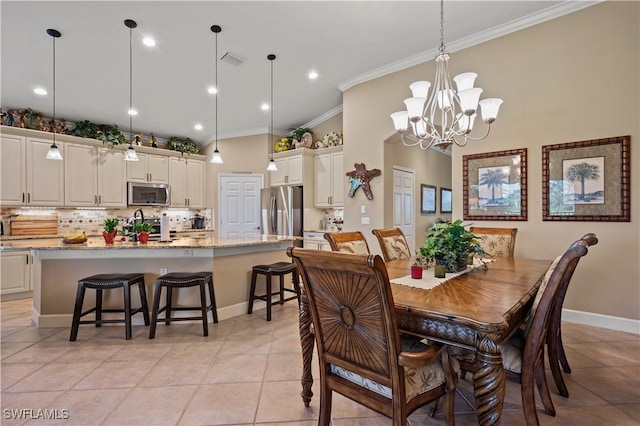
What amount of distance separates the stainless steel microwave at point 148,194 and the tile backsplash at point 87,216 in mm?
273

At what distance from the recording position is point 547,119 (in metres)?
3.32

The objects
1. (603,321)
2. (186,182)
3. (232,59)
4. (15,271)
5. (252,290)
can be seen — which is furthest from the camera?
(186,182)

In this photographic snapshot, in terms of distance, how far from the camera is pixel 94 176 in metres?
5.34

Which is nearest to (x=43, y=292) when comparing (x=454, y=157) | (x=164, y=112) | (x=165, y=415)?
(x=165, y=415)

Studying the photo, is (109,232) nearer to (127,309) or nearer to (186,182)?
(127,309)

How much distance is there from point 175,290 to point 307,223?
2954 millimetres

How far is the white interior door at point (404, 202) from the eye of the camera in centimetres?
529

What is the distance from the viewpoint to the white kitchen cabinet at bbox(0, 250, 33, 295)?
14.0 feet

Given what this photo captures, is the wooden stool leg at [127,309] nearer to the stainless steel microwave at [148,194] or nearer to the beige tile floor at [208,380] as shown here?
the beige tile floor at [208,380]

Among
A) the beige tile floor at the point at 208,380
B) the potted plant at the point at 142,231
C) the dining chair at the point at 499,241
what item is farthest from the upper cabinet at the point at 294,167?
the dining chair at the point at 499,241

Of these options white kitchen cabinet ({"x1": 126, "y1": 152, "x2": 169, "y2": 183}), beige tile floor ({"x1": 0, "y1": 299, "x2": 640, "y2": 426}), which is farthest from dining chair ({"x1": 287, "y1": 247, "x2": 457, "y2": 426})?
white kitchen cabinet ({"x1": 126, "y1": 152, "x2": 169, "y2": 183})

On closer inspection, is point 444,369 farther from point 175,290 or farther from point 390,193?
point 390,193

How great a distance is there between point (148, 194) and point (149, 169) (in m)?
0.49

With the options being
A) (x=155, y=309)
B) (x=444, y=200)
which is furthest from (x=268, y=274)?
(x=444, y=200)
